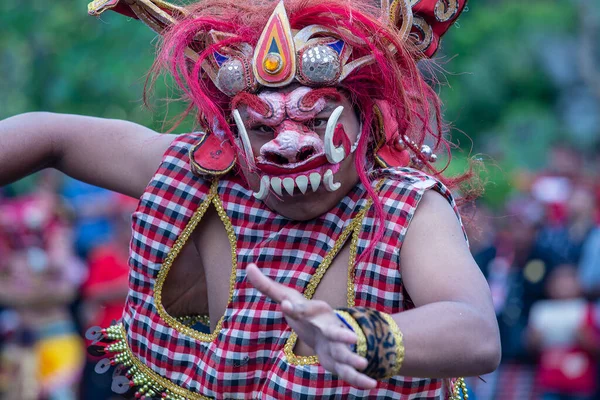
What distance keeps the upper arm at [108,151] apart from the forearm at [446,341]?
3.40 ft

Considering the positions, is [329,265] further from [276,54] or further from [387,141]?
[276,54]

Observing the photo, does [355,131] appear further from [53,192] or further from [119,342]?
[53,192]

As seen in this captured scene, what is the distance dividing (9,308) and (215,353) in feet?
16.0

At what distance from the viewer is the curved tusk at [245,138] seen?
234 centimetres

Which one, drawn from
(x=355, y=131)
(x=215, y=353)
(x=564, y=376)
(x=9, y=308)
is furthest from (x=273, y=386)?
(x=9, y=308)

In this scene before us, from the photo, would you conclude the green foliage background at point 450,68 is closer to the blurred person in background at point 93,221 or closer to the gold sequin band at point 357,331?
the blurred person in background at point 93,221

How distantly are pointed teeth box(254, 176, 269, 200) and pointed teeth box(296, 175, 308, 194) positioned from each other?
0.26ft

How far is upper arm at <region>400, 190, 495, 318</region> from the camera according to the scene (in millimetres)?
2064

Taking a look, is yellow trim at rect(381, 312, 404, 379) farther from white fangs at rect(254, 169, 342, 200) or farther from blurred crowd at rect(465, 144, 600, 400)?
blurred crowd at rect(465, 144, 600, 400)

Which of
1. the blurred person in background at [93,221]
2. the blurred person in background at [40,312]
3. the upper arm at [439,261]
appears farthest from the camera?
the blurred person in background at [93,221]

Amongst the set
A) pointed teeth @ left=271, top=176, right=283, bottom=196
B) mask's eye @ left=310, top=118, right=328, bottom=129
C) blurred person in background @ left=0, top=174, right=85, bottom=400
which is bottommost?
blurred person in background @ left=0, top=174, right=85, bottom=400

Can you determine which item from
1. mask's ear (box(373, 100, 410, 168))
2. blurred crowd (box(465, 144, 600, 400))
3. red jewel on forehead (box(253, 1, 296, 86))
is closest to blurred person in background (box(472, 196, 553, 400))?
blurred crowd (box(465, 144, 600, 400))

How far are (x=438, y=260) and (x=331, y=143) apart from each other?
0.38 metres

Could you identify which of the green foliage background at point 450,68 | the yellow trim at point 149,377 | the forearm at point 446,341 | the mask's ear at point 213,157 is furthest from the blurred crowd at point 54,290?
the forearm at point 446,341
